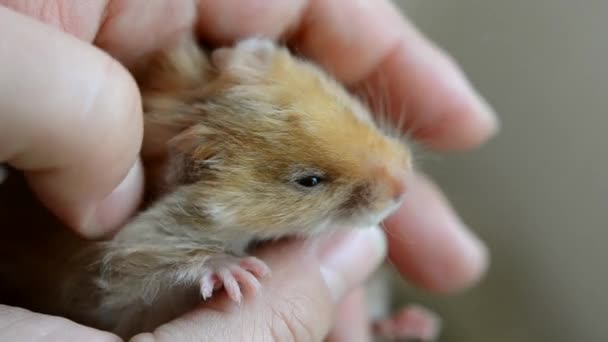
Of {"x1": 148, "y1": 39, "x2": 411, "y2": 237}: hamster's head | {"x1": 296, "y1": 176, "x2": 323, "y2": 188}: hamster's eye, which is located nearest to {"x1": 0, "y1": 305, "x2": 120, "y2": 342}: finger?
{"x1": 148, "y1": 39, "x2": 411, "y2": 237}: hamster's head

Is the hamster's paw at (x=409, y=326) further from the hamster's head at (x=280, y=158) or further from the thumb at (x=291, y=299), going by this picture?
the hamster's head at (x=280, y=158)

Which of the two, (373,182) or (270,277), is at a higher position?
(373,182)

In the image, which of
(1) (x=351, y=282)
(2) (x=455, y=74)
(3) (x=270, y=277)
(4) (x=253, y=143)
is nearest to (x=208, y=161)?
(4) (x=253, y=143)

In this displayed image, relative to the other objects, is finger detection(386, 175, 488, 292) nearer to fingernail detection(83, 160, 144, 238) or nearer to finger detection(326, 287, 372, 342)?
finger detection(326, 287, 372, 342)

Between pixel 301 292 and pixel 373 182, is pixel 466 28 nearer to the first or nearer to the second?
pixel 373 182

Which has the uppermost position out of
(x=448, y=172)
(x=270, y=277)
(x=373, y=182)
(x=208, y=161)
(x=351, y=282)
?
(x=373, y=182)

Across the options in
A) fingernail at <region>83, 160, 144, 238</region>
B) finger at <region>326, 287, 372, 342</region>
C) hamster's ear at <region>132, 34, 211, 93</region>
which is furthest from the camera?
finger at <region>326, 287, 372, 342</region>

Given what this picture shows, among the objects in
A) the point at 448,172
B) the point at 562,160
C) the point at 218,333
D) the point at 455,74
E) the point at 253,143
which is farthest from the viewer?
the point at 448,172
